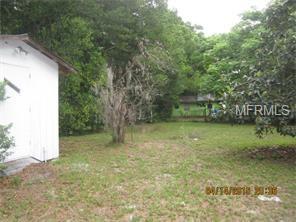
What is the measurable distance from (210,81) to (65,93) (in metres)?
11.0

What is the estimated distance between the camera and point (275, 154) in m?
9.27

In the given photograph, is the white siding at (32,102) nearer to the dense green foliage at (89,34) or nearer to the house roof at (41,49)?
the house roof at (41,49)

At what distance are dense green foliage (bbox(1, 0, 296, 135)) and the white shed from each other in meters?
4.52

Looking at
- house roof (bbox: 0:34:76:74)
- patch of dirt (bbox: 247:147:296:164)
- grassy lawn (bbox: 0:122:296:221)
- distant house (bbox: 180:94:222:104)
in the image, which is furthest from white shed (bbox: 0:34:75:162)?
distant house (bbox: 180:94:222:104)

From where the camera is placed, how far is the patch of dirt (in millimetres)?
8703

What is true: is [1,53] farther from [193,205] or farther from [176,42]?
Answer: [176,42]

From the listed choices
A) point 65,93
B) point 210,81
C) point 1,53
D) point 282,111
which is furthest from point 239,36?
point 1,53

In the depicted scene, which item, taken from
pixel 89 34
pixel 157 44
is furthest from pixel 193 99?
pixel 89 34

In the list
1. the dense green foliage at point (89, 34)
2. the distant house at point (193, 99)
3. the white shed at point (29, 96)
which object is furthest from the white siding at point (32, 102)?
the distant house at point (193, 99)

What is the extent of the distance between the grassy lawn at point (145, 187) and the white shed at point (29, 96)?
543 millimetres

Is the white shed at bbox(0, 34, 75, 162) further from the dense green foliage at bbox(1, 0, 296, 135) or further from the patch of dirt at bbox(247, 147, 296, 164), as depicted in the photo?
the patch of dirt at bbox(247, 147, 296, 164)

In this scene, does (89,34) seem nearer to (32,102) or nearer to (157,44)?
(157,44)

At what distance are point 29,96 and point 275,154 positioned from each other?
22.0 feet

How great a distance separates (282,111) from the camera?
7953mm
